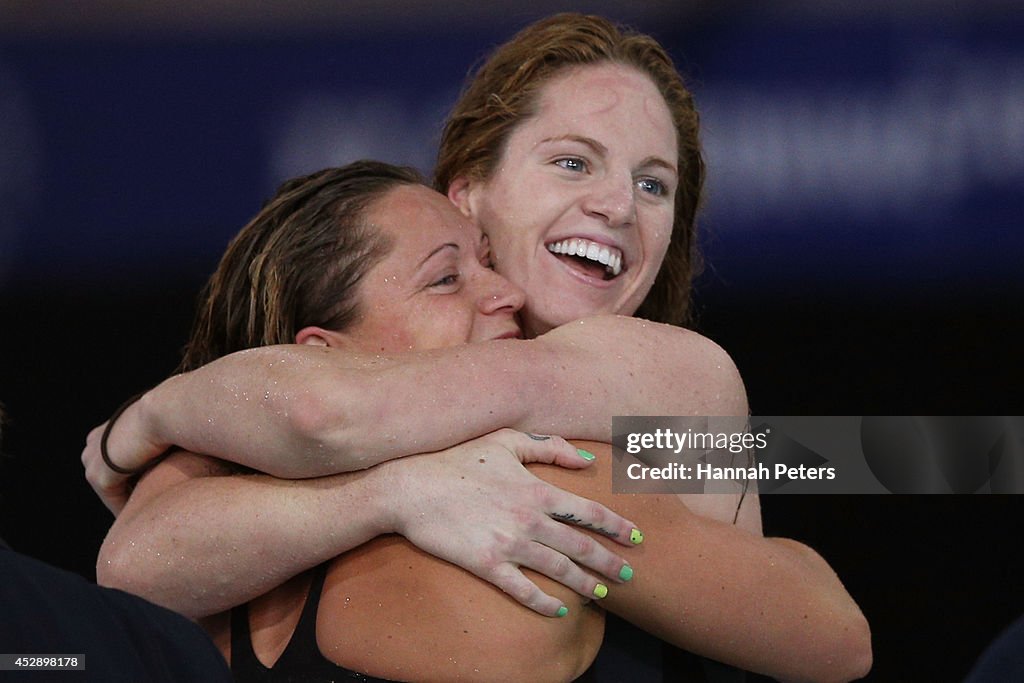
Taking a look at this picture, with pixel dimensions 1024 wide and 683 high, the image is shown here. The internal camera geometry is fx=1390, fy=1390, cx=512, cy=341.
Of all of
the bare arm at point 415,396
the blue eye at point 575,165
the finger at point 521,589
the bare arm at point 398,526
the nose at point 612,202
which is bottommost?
the finger at point 521,589

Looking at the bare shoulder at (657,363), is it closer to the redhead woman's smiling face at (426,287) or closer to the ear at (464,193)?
the redhead woman's smiling face at (426,287)

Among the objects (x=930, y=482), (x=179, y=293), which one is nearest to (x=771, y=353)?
(x=930, y=482)

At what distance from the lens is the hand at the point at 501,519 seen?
148cm

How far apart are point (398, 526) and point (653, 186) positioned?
86cm

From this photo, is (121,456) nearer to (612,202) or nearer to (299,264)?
(299,264)

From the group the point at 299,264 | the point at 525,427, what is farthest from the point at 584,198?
the point at 525,427

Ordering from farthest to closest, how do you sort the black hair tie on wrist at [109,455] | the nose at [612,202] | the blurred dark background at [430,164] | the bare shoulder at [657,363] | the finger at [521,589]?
the blurred dark background at [430,164]
the nose at [612,202]
the black hair tie on wrist at [109,455]
the bare shoulder at [657,363]
the finger at [521,589]

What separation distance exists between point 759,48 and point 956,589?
1238 millimetres

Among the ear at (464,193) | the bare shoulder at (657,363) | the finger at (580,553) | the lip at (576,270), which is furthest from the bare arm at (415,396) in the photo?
the ear at (464,193)

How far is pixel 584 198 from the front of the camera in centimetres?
209

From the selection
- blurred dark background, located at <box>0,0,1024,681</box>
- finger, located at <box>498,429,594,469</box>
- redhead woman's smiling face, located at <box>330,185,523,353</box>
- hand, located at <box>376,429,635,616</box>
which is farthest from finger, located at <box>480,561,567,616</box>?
blurred dark background, located at <box>0,0,1024,681</box>

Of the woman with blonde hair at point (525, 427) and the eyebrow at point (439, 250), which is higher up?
the eyebrow at point (439, 250)

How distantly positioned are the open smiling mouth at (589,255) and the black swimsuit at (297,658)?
712 millimetres

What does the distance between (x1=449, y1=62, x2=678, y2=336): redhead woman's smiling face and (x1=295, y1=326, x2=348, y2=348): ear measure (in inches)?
16.2
